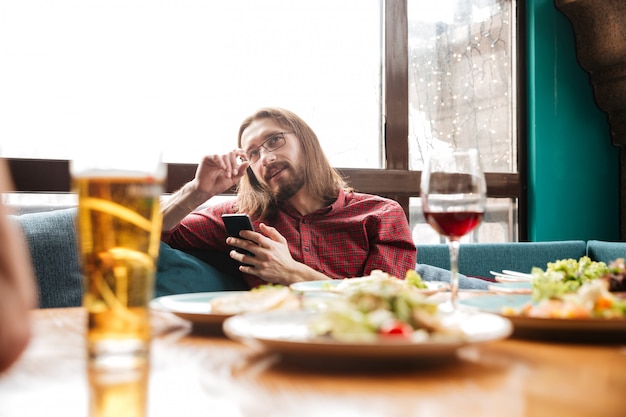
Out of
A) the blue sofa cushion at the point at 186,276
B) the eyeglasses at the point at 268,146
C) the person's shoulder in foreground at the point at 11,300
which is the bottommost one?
the blue sofa cushion at the point at 186,276

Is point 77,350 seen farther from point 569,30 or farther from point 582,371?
point 569,30

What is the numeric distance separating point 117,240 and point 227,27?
2861 mm

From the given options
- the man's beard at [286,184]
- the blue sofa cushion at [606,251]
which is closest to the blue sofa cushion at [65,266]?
the man's beard at [286,184]

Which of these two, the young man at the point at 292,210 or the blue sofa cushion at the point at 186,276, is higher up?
the young man at the point at 292,210

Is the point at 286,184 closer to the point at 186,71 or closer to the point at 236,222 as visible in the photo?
the point at 236,222

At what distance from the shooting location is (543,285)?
2.90 ft

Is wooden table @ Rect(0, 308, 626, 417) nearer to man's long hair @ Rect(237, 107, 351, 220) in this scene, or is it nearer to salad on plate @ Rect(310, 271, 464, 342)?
salad on plate @ Rect(310, 271, 464, 342)

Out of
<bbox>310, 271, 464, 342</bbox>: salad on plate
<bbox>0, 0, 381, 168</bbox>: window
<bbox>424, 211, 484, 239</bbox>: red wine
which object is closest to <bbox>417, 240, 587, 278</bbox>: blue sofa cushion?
<bbox>0, 0, 381, 168</bbox>: window

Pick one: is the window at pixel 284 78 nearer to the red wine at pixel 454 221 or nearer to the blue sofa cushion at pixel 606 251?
the blue sofa cushion at pixel 606 251

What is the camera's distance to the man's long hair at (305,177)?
2.39 meters

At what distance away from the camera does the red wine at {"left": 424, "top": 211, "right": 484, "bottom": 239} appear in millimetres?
933

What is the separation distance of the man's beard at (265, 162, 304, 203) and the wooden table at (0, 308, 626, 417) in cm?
168

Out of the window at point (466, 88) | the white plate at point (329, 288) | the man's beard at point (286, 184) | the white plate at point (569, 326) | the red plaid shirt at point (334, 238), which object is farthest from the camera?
the window at point (466, 88)

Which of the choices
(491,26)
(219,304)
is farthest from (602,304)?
(491,26)
